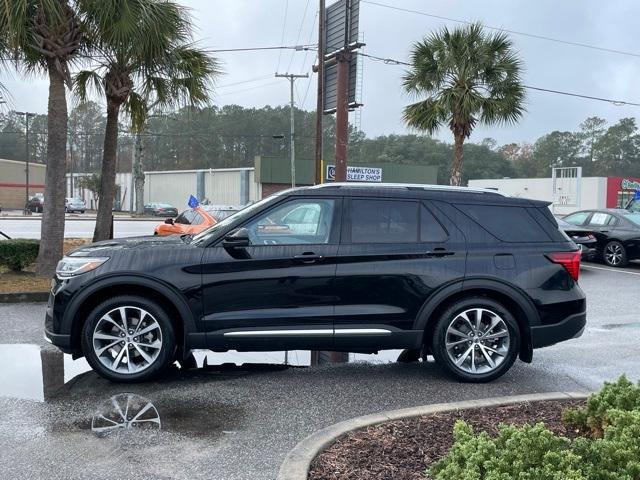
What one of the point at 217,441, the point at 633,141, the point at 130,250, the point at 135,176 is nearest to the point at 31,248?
the point at 130,250

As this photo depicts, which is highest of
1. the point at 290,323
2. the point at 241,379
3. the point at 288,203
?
the point at 288,203

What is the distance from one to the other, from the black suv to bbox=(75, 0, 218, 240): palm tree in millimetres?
6192

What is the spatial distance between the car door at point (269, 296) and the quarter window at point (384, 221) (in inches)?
14.6

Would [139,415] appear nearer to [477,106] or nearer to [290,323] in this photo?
[290,323]

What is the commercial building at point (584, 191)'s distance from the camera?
151 ft

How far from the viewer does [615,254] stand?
16344mm

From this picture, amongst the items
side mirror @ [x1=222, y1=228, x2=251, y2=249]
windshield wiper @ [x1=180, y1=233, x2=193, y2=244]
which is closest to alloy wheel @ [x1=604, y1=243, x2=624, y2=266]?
windshield wiper @ [x1=180, y1=233, x2=193, y2=244]

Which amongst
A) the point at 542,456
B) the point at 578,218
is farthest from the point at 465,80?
the point at 542,456

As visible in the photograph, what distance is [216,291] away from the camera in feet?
18.6

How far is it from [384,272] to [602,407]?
7.64ft

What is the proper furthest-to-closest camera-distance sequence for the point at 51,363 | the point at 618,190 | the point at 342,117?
the point at 618,190 < the point at 342,117 < the point at 51,363

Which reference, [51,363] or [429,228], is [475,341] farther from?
[51,363]

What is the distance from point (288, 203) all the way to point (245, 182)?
4931 cm

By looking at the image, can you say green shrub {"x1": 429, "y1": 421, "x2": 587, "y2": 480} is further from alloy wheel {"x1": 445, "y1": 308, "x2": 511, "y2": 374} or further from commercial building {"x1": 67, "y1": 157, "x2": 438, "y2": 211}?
commercial building {"x1": 67, "y1": 157, "x2": 438, "y2": 211}
